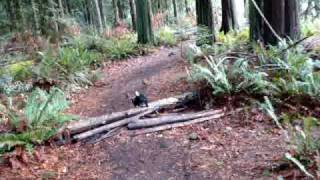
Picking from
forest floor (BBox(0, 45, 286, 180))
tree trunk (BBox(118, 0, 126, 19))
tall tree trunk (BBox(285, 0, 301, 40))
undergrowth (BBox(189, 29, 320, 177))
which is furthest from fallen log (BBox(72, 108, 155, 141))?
tree trunk (BBox(118, 0, 126, 19))

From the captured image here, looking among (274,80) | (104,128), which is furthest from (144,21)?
(104,128)

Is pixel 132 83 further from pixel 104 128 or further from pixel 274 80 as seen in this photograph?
pixel 274 80

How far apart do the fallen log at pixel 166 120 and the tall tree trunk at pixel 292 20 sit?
12.7 feet

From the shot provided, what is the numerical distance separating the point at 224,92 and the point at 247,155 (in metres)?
1.88

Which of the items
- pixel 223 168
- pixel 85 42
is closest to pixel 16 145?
pixel 223 168

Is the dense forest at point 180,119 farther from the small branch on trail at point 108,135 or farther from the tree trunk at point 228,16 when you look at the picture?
the tree trunk at point 228,16

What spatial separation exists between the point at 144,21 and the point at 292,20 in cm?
741

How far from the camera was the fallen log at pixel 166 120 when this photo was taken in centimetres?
647

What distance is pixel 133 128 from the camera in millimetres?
6453

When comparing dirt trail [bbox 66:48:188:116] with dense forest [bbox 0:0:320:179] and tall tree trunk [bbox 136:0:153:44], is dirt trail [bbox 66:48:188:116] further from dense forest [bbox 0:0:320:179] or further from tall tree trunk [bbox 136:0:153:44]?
tall tree trunk [bbox 136:0:153:44]

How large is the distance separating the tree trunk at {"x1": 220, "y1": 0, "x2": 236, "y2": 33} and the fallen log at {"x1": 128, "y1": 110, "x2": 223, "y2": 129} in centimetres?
851

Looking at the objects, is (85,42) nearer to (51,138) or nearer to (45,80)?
(45,80)

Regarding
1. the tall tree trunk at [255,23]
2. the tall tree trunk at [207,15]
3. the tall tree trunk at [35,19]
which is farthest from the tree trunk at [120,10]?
the tall tree trunk at [255,23]

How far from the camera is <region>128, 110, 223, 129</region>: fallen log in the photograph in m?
6.47
